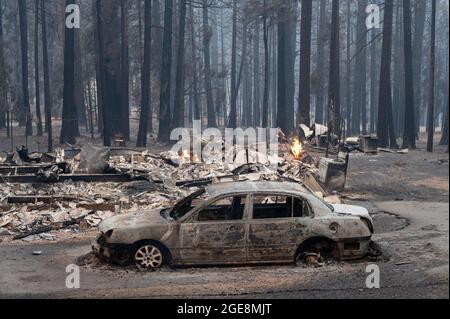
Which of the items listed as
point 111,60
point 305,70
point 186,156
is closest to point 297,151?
point 186,156

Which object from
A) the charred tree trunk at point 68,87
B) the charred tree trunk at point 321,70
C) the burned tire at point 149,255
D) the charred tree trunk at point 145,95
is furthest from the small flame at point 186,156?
the charred tree trunk at point 321,70

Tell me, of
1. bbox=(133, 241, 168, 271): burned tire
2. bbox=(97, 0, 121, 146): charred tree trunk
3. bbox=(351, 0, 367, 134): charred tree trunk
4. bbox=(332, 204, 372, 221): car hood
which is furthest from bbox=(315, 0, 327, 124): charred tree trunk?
bbox=(133, 241, 168, 271): burned tire

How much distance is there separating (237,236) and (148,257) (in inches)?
58.2

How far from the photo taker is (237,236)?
9.26m

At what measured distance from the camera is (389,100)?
33.2 m

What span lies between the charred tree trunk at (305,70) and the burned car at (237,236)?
2263 centimetres

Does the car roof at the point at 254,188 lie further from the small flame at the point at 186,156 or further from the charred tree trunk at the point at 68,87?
the charred tree trunk at the point at 68,87

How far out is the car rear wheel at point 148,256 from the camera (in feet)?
30.5

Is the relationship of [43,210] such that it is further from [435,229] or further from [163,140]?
[163,140]

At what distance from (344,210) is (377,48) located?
217 ft

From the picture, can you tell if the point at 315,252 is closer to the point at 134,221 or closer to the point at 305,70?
the point at 134,221

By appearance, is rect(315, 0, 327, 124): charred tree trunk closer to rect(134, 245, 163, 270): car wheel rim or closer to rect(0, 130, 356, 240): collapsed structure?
rect(0, 130, 356, 240): collapsed structure

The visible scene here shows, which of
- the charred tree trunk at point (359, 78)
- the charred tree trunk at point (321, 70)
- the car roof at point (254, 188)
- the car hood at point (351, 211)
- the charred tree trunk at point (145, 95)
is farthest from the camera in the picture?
the charred tree trunk at point (359, 78)
